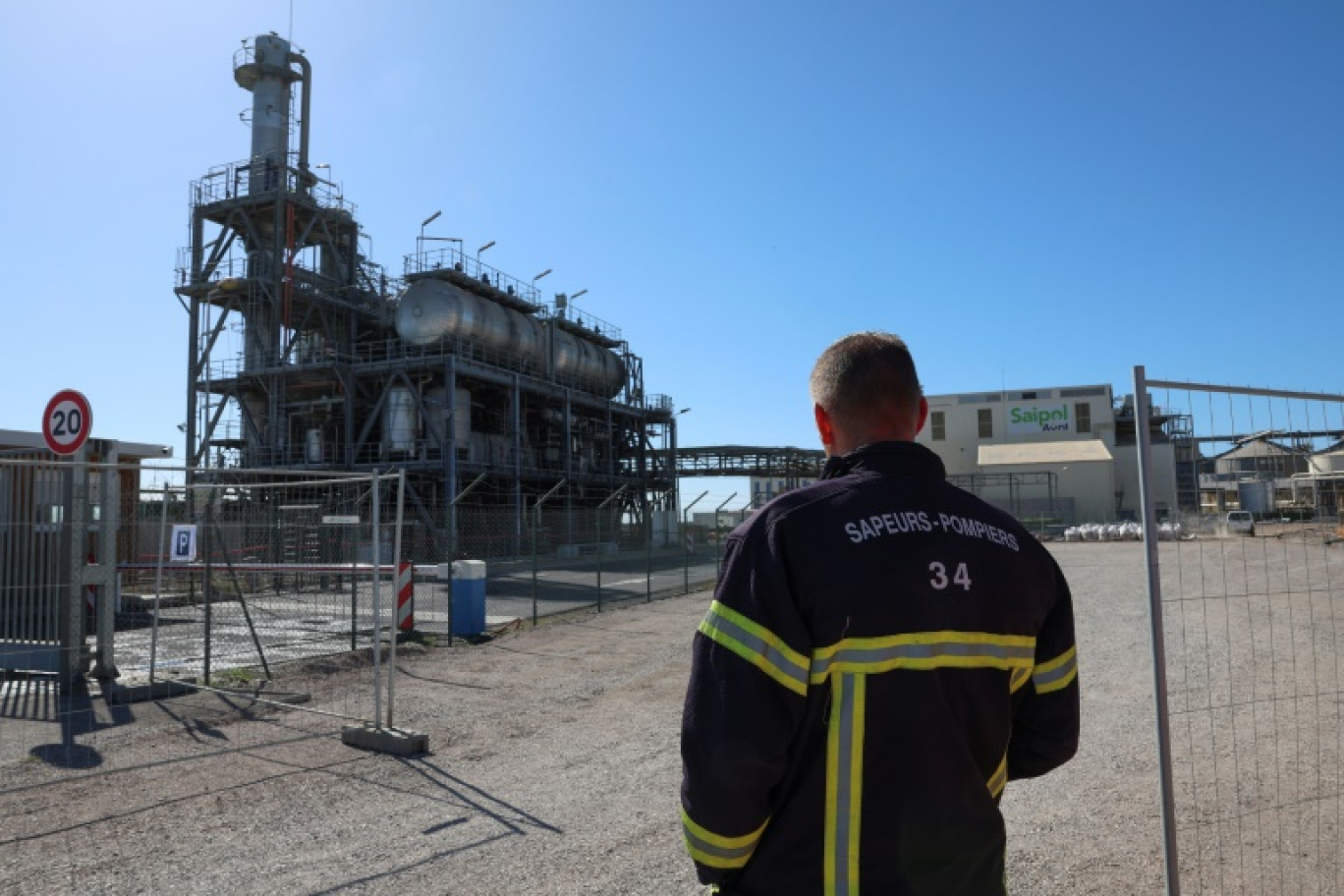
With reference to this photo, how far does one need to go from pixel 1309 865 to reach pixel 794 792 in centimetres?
392

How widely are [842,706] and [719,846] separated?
36 cm

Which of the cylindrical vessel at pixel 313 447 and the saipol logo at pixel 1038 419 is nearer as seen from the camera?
the cylindrical vessel at pixel 313 447

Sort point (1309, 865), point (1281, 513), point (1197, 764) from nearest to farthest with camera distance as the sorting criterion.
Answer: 1. point (1309, 865)
2. point (1281, 513)
3. point (1197, 764)

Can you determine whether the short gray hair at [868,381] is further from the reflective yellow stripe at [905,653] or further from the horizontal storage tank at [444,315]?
the horizontal storage tank at [444,315]

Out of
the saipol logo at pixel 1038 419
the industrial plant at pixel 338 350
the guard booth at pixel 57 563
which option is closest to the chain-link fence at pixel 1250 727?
the guard booth at pixel 57 563

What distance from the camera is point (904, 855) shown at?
5.56 feet

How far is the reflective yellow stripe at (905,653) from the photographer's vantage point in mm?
1711

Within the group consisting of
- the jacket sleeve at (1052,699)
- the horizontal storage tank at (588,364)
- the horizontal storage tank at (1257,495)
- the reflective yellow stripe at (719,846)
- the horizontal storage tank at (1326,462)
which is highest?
the horizontal storage tank at (588,364)

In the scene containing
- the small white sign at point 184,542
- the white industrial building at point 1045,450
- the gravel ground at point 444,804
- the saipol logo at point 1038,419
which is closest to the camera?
the gravel ground at point 444,804

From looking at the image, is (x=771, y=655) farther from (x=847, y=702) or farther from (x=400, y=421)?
(x=400, y=421)

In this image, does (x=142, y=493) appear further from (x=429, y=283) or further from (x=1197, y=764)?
(x=429, y=283)

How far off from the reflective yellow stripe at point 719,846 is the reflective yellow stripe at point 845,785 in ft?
0.46

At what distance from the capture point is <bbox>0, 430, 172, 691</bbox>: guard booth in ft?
26.9

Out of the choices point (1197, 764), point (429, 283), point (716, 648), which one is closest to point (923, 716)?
point (716, 648)
